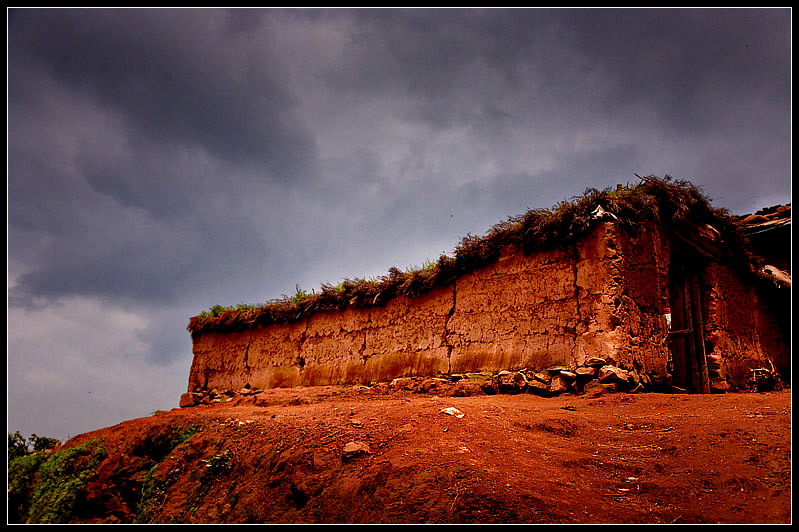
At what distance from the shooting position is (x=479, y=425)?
5.10 metres

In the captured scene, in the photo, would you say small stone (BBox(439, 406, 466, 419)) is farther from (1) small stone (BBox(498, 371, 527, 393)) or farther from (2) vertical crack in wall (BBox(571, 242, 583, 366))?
(2) vertical crack in wall (BBox(571, 242, 583, 366))

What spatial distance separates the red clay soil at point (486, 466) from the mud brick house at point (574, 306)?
121 cm

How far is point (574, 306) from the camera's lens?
7.46 m

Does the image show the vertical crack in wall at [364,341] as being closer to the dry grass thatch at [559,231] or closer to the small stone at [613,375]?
the dry grass thatch at [559,231]

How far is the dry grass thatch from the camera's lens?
773 cm

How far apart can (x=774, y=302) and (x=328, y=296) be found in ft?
33.3

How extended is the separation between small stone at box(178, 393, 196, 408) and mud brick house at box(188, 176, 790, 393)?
7.90 ft

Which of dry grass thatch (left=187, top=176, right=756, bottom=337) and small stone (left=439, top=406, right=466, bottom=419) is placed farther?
dry grass thatch (left=187, top=176, right=756, bottom=337)

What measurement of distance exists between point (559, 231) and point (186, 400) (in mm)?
10988

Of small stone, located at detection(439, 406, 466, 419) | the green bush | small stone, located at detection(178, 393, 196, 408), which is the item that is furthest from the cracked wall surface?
the green bush

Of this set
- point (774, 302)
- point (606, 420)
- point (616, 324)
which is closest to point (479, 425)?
point (606, 420)

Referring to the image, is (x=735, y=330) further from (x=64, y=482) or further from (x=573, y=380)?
(x=64, y=482)

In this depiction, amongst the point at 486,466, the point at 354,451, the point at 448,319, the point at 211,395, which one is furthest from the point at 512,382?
the point at 211,395

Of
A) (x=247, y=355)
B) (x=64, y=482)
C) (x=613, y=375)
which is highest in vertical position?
(x=613, y=375)
